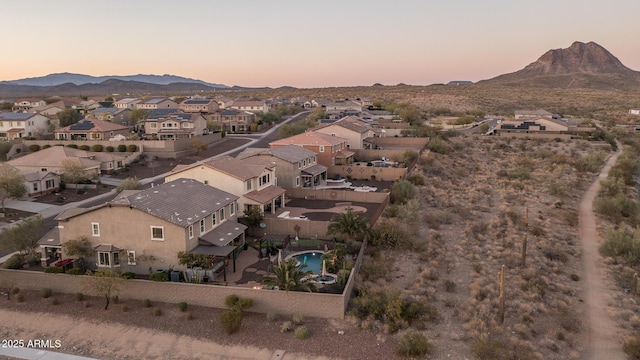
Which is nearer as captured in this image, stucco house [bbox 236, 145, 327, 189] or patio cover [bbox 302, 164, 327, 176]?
stucco house [bbox 236, 145, 327, 189]

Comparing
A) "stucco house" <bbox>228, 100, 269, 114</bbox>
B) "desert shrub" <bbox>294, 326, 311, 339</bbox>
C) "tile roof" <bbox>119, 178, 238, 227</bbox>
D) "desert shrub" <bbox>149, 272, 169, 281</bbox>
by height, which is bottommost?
"desert shrub" <bbox>294, 326, 311, 339</bbox>

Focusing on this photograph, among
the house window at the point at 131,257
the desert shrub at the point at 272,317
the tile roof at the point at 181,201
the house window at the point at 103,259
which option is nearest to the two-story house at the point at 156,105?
the tile roof at the point at 181,201

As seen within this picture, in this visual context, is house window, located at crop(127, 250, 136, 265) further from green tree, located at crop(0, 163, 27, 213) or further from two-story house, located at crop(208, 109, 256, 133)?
two-story house, located at crop(208, 109, 256, 133)

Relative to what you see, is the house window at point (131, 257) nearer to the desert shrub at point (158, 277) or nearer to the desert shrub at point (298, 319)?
the desert shrub at point (158, 277)

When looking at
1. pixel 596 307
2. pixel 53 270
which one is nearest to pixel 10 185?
pixel 53 270

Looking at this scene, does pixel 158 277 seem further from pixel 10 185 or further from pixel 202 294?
pixel 10 185

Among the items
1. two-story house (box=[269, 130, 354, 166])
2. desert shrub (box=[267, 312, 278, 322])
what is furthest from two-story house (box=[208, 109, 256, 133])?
desert shrub (box=[267, 312, 278, 322])

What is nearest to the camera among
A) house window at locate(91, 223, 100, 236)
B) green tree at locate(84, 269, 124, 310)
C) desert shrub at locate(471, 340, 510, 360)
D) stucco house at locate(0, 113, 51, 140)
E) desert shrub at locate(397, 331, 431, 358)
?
desert shrub at locate(471, 340, 510, 360)
